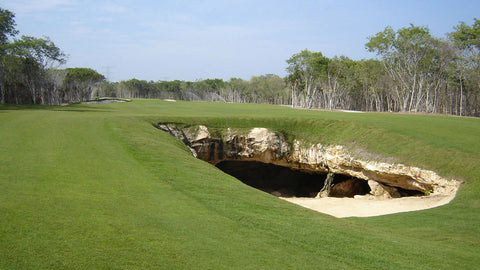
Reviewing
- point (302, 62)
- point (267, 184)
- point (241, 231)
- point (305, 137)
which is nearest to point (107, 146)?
point (241, 231)

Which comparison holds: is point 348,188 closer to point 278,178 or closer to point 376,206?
point 278,178

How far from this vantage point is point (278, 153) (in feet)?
92.9

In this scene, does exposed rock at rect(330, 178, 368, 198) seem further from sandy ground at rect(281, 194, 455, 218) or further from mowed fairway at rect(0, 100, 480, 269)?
mowed fairway at rect(0, 100, 480, 269)

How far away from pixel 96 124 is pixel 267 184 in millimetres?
18054

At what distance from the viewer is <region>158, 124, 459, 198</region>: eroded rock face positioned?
876 inches

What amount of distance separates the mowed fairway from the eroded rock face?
5470 mm

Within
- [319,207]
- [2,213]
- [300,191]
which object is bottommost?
[300,191]

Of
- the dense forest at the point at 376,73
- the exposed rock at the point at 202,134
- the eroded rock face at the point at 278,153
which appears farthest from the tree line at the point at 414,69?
the exposed rock at the point at 202,134

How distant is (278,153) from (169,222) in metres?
21.0

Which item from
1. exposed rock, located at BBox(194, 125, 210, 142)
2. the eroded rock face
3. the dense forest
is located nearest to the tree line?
the dense forest

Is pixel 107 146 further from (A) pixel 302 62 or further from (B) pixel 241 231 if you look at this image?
(A) pixel 302 62

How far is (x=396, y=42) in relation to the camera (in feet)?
188

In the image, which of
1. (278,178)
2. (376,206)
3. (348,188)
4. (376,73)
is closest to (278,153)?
(348,188)

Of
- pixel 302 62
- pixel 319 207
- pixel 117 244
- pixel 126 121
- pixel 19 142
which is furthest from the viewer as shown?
pixel 302 62
